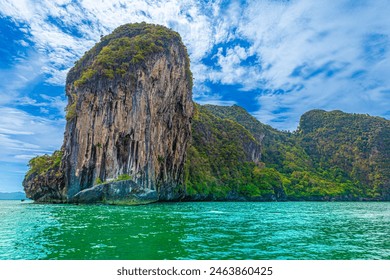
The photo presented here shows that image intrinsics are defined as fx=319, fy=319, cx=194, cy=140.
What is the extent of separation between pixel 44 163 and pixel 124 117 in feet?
91.3

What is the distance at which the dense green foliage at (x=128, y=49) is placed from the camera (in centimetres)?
5544

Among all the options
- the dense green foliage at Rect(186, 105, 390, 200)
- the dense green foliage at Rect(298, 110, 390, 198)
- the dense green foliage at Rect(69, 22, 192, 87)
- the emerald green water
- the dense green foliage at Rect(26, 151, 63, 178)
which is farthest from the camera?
the dense green foliage at Rect(298, 110, 390, 198)

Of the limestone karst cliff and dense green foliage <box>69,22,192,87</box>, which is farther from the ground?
dense green foliage <box>69,22,192,87</box>

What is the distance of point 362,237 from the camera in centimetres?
1820

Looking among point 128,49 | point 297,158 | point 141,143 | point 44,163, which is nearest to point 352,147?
point 297,158

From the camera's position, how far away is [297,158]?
136m

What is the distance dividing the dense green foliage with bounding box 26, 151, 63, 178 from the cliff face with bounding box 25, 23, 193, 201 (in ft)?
22.2

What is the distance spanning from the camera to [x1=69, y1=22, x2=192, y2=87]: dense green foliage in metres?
55.4

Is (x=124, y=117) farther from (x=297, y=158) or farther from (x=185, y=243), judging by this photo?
(x=297, y=158)

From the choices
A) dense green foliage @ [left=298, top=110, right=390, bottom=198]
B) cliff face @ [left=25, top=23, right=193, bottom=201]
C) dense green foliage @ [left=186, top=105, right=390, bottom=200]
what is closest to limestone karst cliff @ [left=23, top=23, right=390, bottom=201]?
cliff face @ [left=25, top=23, right=193, bottom=201]

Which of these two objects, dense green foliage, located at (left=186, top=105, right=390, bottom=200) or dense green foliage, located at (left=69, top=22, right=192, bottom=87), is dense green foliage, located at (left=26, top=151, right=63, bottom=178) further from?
dense green foliage, located at (left=186, top=105, right=390, bottom=200)

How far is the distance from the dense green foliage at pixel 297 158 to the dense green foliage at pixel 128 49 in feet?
89.1

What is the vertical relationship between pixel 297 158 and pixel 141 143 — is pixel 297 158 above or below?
above

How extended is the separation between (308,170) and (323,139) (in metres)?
27.5
